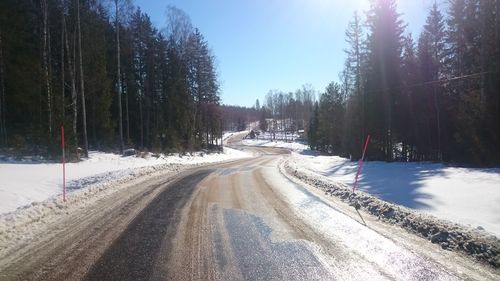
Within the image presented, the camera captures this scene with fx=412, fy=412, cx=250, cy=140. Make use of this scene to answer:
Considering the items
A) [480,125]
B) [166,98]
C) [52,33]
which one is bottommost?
[480,125]

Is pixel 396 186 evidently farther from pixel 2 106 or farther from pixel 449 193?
pixel 2 106

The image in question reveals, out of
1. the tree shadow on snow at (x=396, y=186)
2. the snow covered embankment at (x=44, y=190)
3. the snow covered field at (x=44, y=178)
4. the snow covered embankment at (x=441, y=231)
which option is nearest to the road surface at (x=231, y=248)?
the snow covered embankment at (x=441, y=231)

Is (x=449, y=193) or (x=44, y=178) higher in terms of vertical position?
(x=44, y=178)

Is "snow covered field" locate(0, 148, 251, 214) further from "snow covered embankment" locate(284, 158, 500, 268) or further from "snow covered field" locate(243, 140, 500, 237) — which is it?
"snow covered field" locate(243, 140, 500, 237)

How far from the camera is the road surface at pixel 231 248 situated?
5.57 m

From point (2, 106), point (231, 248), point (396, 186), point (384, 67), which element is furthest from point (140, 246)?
point (2, 106)

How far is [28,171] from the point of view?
16406 millimetres

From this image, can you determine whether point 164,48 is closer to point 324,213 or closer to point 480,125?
point 480,125

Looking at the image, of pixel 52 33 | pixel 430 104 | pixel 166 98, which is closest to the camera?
pixel 430 104

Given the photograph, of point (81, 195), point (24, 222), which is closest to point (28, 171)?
point (81, 195)

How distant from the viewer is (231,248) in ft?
22.4

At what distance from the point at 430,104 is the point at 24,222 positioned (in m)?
27.4

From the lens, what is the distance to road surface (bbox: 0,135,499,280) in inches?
219

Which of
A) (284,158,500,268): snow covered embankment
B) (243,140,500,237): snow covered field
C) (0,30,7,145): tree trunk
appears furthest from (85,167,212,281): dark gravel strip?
(0,30,7,145): tree trunk
